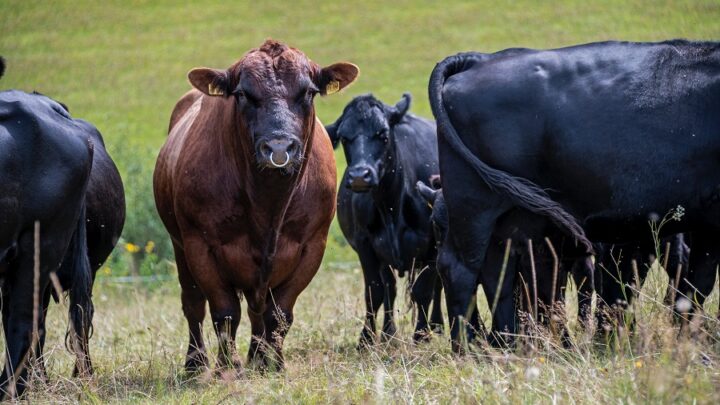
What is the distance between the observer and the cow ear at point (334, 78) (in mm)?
7676

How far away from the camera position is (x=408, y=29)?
38562 mm

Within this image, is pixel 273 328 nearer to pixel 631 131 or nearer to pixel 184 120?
pixel 184 120

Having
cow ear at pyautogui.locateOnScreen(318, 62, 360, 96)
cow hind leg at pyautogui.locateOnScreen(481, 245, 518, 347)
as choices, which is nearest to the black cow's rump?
cow ear at pyautogui.locateOnScreen(318, 62, 360, 96)

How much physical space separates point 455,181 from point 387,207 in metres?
3.25

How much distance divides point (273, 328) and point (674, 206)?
2801 millimetres

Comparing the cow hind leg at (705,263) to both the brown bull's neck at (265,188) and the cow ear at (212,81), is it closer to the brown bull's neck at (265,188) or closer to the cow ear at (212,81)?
the brown bull's neck at (265,188)

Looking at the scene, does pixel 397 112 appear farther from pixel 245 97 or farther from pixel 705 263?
pixel 705 263

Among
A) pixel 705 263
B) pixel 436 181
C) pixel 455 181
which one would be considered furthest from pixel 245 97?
pixel 705 263

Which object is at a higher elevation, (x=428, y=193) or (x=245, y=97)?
(x=245, y=97)

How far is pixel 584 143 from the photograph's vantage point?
22.1 ft

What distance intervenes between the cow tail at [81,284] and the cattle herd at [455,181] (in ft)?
0.04

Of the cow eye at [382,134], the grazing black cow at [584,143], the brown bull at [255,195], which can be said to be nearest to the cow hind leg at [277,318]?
the brown bull at [255,195]

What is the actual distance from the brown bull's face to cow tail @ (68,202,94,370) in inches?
52.8

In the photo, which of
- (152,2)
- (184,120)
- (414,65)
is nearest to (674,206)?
(184,120)
